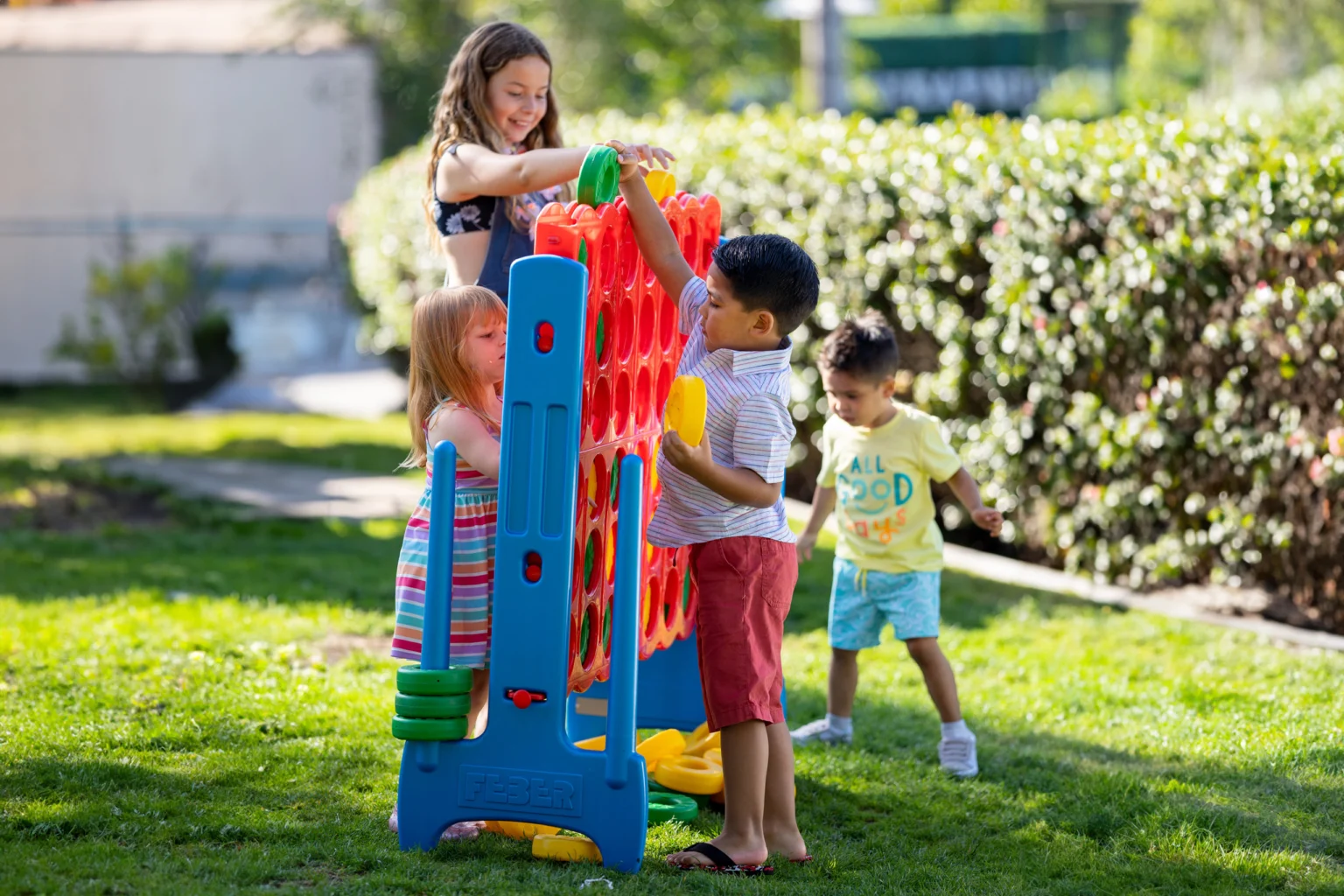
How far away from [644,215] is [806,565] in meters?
3.34

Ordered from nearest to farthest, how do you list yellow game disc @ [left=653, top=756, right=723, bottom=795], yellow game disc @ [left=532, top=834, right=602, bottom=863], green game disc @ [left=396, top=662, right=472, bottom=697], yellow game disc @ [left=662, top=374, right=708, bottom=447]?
1. yellow game disc @ [left=662, top=374, right=708, bottom=447]
2. green game disc @ [left=396, top=662, right=472, bottom=697]
3. yellow game disc @ [left=532, top=834, right=602, bottom=863]
4. yellow game disc @ [left=653, top=756, right=723, bottom=795]

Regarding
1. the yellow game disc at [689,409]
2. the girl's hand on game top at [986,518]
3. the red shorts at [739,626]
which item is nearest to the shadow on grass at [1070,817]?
the red shorts at [739,626]

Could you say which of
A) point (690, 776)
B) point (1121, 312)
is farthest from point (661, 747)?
point (1121, 312)

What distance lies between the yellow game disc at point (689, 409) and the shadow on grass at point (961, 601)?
8.91 feet

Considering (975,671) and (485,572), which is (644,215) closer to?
(485,572)

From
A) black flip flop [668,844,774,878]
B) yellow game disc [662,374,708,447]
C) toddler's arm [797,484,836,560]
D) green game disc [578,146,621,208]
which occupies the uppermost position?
green game disc [578,146,621,208]

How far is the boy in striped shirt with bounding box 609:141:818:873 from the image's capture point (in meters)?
3.18

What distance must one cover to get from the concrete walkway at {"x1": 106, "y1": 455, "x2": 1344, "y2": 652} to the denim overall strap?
9.43 feet

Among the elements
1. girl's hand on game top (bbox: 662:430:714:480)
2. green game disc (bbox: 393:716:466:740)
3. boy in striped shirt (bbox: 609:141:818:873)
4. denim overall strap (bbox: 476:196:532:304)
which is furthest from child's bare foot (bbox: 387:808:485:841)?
denim overall strap (bbox: 476:196:532:304)

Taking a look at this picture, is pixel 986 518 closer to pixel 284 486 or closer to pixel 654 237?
pixel 654 237

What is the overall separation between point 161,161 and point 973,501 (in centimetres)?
1473

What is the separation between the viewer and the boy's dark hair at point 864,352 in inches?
156

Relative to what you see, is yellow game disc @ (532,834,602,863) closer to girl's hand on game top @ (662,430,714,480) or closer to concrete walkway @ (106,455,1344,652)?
girl's hand on game top @ (662,430,714,480)

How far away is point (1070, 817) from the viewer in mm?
3623
